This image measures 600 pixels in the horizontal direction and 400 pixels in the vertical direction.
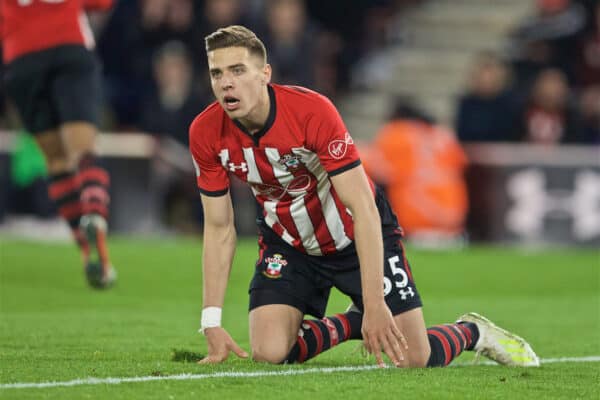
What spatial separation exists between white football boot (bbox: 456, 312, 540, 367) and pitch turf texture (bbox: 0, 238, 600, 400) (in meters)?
0.09

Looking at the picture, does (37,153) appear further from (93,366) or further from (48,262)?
(93,366)

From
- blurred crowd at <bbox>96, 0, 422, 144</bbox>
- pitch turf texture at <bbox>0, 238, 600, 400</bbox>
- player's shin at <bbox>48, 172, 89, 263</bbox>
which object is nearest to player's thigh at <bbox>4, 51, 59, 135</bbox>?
player's shin at <bbox>48, 172, 89, 263</bbox>

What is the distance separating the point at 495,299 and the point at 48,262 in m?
3.99

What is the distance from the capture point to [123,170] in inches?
567

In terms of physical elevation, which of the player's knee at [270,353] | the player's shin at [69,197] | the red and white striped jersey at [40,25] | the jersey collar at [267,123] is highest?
the red and white striped jersey at [40,25]

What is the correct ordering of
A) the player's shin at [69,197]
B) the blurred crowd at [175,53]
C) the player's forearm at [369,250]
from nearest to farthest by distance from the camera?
the player's forearm at [369,250] → the player's shin at [69,197] → the blurred crowd at [175,53]

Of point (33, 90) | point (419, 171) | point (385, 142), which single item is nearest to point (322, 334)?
point (33, 90)

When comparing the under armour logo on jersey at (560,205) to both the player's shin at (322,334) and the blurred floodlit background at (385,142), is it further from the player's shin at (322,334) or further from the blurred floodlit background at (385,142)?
the player's shin at (322,334)

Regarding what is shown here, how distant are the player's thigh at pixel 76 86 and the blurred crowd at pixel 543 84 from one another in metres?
7.82

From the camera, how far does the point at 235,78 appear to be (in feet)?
18.0

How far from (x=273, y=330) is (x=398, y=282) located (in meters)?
0.64

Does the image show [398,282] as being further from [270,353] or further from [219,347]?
[219,347]

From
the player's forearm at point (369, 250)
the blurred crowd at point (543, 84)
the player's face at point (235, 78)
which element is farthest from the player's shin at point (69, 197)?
the blurred crowd at point (543, 84)

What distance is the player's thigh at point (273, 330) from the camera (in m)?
5.83
